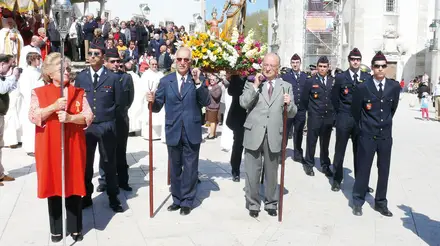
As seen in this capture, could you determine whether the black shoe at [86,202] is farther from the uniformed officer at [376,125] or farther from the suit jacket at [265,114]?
the uniformed officer at [376,125]

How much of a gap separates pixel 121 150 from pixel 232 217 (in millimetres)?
2095

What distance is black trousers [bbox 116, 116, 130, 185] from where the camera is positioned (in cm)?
705

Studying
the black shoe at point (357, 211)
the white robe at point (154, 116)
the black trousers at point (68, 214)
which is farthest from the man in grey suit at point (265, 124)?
the white robe at point (154, 116)

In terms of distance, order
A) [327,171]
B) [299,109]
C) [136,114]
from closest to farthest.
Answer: [327,171] < [299,109] < [136,114]

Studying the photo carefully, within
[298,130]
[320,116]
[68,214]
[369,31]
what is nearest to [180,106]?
[68,214]

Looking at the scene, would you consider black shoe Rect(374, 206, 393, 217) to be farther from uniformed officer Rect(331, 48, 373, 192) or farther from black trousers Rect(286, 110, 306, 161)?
black trousers Rect(286, 110, 306, 161)

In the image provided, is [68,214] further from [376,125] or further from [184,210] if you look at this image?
[376,125]

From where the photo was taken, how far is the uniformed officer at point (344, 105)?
741 cm

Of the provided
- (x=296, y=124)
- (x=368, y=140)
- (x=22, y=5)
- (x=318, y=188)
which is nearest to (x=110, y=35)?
(x=22, y=5)

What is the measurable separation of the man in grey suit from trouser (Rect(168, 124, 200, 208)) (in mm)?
708

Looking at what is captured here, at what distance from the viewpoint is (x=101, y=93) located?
598 cm

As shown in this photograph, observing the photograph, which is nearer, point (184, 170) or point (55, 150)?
point (55, 150)

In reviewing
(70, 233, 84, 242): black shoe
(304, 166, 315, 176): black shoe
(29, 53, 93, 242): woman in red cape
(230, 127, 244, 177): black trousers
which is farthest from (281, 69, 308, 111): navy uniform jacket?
(70, 233, 84, 242): black shoe

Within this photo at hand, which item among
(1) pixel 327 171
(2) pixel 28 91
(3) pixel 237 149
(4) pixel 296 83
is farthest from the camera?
(4) pixel 296 83
